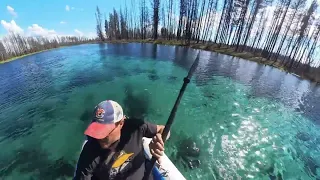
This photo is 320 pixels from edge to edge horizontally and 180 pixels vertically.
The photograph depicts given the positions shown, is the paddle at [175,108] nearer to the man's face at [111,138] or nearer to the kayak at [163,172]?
the man's face at [111,138]

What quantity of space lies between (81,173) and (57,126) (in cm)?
892

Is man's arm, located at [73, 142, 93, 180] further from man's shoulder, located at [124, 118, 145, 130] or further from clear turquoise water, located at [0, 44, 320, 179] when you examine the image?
clear turquoise water, located at [0, 44, 320, 179]

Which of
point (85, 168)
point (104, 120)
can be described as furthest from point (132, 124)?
point (85, 168)

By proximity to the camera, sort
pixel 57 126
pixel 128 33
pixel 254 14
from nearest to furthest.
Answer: pixel 57 126 < pixel 254 14 < pixel 128 33

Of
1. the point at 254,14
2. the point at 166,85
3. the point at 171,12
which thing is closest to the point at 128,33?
the point at 171,12

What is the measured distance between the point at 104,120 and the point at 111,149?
0.53 m

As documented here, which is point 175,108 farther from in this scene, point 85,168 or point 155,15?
point 155,15

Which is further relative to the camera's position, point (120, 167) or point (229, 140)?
point (229, 140)

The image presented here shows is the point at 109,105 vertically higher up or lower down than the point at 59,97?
higher up

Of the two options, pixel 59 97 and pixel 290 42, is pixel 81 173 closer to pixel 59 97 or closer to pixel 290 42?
pixel 59 97

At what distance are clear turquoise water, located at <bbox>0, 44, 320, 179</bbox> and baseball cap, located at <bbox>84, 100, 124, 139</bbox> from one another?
5076 mm

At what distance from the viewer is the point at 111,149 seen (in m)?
2.89

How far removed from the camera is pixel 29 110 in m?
12.5

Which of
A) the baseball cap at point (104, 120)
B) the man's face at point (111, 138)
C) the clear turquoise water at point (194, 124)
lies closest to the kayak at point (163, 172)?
the man's face at point (111, 138)
